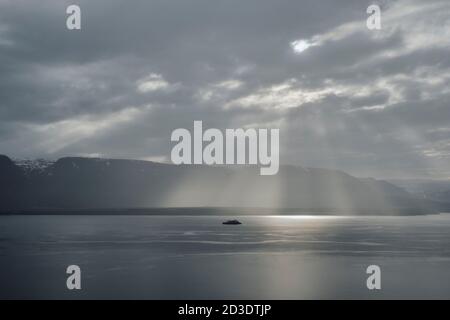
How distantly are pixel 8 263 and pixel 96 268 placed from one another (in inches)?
525

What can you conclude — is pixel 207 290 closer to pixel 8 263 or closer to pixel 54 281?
pixel 54 281

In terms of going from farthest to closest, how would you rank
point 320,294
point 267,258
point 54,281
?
point 267,258 < point 54,281 < point 320,294

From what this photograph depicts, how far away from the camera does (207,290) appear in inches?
1918

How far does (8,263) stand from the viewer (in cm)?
6525

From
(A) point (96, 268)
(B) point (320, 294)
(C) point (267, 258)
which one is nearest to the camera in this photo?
(B) point (320, 294)

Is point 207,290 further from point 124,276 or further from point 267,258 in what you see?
point 267,258
